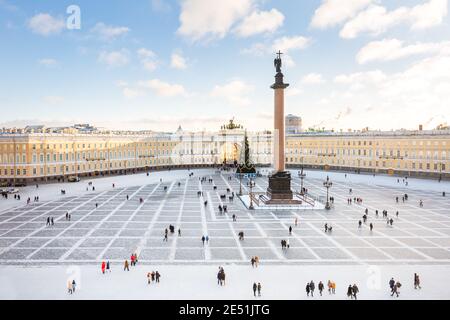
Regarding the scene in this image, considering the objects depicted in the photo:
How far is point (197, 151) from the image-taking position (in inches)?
4488

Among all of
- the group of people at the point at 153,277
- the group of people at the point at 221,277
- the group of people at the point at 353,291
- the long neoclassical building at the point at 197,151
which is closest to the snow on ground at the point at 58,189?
the long neoclassical building at the point at 197,151

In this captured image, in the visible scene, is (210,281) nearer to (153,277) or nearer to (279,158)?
(153,277)

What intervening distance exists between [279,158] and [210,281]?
27.6 m

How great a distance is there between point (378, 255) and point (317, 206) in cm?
1858

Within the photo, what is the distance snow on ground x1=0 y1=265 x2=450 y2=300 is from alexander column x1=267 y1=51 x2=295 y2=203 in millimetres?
22697

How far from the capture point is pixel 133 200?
1962 inches

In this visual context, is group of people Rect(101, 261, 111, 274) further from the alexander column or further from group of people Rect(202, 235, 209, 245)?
the alexander column

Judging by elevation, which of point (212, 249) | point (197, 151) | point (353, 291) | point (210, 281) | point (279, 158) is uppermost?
point (197, 151)

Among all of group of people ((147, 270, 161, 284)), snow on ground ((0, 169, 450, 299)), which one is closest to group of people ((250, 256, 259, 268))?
snow on ground ((0, 169, 450, 299))

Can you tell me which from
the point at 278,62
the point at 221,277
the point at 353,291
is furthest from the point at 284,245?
the point at 278,62

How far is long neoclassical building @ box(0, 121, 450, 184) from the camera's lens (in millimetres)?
69875
